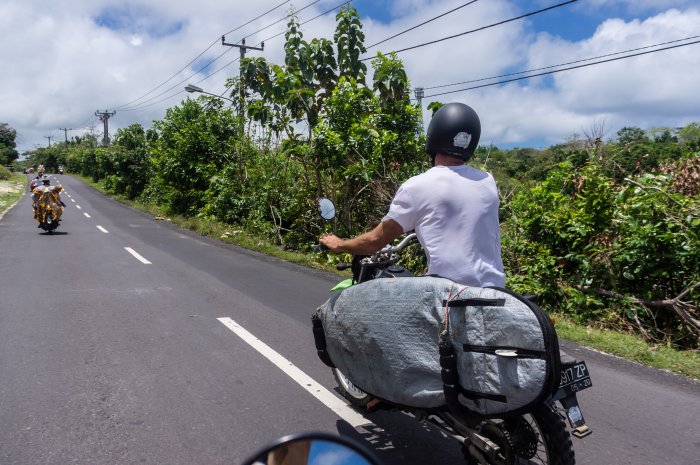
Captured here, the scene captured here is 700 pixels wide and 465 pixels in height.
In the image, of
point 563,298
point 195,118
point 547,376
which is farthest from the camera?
point 195,118

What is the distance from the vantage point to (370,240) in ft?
10.0

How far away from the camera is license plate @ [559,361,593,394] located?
260 centimetres

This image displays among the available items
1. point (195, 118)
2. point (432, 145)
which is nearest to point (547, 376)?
point (432, 145)

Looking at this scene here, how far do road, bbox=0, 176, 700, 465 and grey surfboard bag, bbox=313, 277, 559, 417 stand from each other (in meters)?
0.86

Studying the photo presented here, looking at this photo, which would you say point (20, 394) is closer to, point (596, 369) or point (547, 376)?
point (547, 376)

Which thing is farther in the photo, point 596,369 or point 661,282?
point 661,282

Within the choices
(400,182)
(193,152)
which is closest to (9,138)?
(193,152)

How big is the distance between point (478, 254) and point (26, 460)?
2856 millimetres

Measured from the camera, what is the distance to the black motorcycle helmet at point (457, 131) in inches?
115

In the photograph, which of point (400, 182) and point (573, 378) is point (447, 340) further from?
point (400, 182)

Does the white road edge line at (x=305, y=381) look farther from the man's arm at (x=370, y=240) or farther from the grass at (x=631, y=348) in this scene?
the grass at (x=631, y=348)

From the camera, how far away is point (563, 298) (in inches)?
295

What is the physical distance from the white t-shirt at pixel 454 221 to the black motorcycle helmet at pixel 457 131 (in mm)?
125

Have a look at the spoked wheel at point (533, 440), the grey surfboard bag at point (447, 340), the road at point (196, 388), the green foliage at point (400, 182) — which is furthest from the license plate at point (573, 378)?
the green foliage at point (400, 182)
